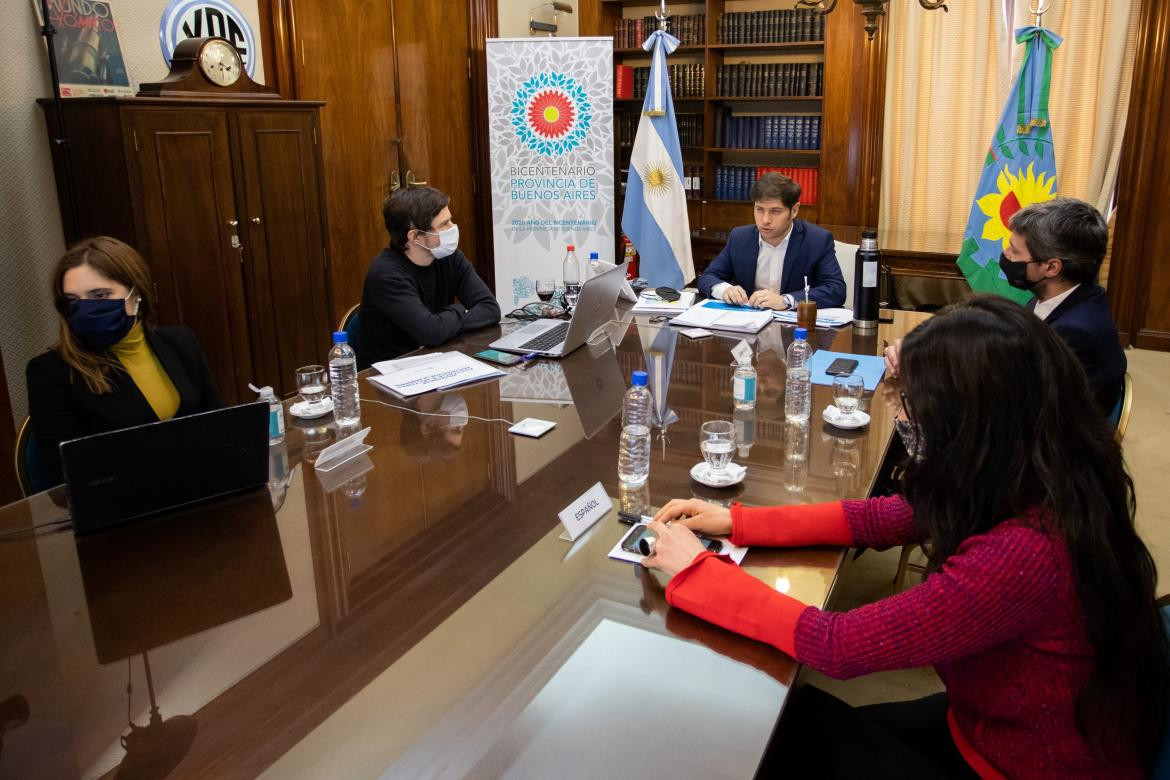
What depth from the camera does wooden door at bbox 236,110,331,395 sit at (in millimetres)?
3621

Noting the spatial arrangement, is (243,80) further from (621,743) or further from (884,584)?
(621,743)

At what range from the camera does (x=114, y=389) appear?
6.77 feet

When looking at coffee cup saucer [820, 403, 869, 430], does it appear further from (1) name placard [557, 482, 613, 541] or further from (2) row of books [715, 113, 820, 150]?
(2) row of books [715, 113, 820, 150]

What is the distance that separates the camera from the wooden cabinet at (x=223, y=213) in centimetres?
323

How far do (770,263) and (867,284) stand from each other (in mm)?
775

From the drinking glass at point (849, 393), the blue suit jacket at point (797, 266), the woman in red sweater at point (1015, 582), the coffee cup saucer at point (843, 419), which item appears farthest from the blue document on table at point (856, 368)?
the woman in red sweater at point (1015, 582)

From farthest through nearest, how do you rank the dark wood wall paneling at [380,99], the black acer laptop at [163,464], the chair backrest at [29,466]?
the dark wood wall paneling at [380,99], the chair backrest at [29,466], the black acer laptop at [163,464]

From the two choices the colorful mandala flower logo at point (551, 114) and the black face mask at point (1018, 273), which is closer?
the black face mask at point (1018, 273)

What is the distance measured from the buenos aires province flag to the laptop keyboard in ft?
8.73

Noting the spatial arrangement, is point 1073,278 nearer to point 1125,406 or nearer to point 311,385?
point 1125,406

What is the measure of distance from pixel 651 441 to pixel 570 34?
4917 mm

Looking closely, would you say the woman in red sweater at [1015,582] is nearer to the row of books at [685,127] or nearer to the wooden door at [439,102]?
the wooden door at [439,102]

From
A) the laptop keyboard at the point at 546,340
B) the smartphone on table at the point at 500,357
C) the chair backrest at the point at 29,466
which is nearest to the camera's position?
the chair backrest at the point at 29,466

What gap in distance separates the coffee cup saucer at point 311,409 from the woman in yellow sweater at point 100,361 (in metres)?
0.28
